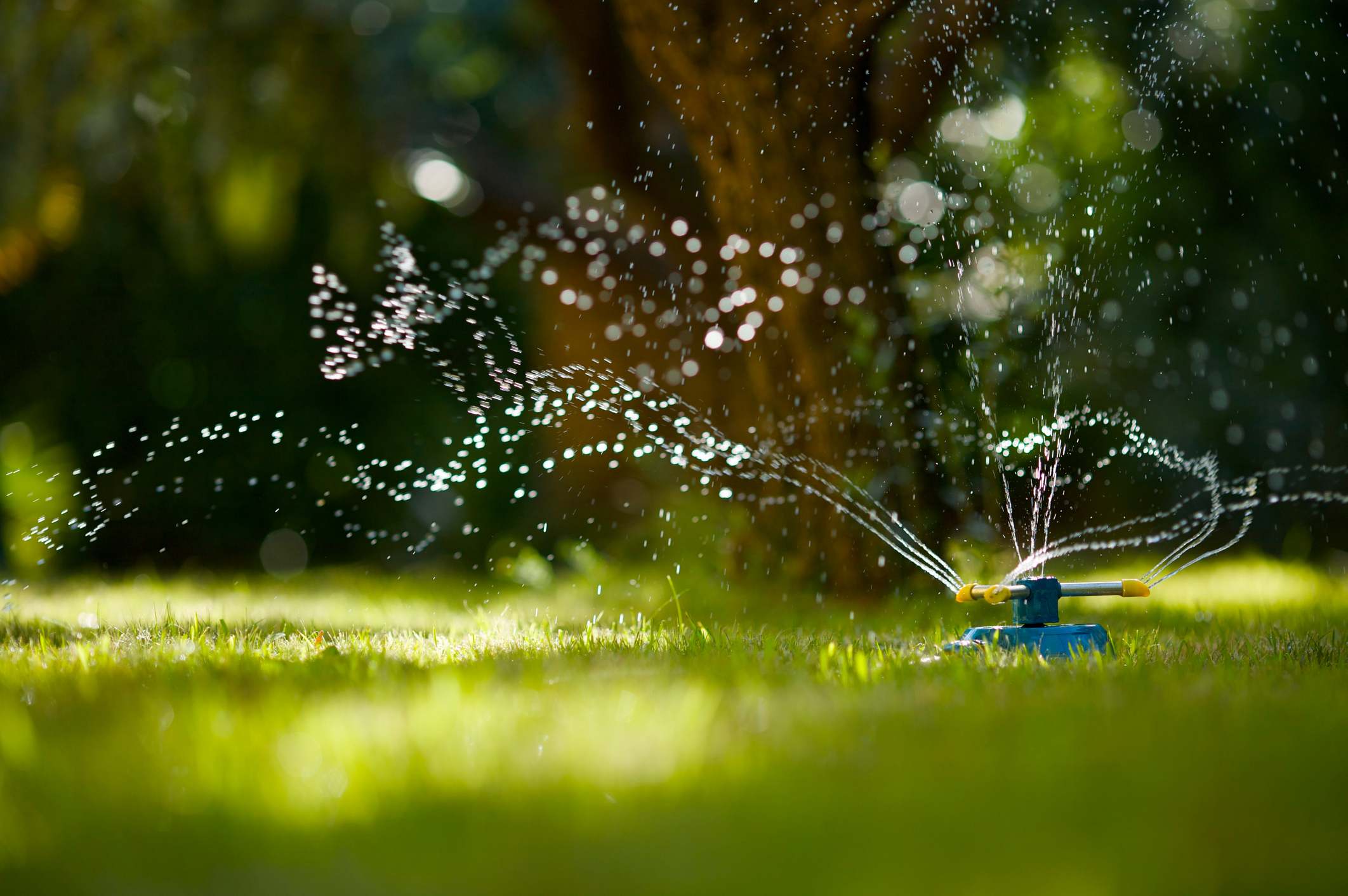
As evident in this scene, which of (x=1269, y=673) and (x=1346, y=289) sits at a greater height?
(x=1346, y=289)

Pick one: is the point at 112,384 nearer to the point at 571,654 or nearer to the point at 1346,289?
the point at 571,654

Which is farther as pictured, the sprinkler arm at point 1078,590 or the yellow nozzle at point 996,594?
the sprinkler arm at point 1078,590

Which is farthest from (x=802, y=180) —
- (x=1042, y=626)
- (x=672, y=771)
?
(x=672, y=771)

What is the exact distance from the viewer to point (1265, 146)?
717 cm

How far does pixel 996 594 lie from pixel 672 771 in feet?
4.82

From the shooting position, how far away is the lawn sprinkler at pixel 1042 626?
3.14 meters

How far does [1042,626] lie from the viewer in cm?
326

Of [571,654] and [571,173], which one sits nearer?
[571,654]

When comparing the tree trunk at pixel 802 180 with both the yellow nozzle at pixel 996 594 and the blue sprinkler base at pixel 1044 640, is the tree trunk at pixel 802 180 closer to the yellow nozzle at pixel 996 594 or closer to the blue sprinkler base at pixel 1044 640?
the blue sprinkler base at pixel 1044 640

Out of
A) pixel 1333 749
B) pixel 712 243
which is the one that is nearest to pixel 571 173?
pixel 712 243

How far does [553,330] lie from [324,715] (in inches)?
204

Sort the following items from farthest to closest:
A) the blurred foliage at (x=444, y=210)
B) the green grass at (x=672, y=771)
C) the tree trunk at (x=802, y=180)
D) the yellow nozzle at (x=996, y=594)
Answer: the blurred foliage at (x=444, y=210)
the tree trunk at (x=802, y=180)
the yellow nozzle at (x=996, y=594)
the green grass at (x=672, y=771)

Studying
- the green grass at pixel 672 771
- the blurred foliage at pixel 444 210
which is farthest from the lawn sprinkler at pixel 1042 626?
the blurred foliage at pixel 444 210

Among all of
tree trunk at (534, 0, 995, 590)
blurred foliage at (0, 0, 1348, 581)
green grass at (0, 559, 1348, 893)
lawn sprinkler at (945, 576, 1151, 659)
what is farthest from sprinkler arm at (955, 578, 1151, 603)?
blurred foliage at (0, 0, 1348, 581)
